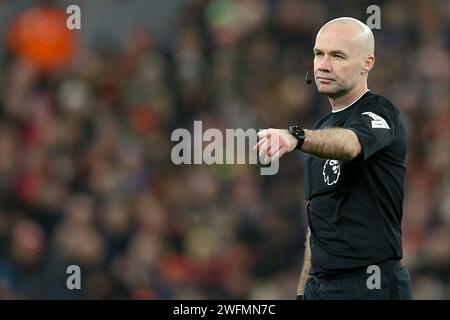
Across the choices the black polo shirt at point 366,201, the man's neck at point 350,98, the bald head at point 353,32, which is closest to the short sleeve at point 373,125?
the black polo shirt at point 366,201

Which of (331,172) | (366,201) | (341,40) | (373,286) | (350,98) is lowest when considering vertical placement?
(373,286)

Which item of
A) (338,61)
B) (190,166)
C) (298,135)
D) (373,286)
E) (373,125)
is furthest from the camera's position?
Result: (190,166)

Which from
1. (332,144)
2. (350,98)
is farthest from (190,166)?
(332,144)

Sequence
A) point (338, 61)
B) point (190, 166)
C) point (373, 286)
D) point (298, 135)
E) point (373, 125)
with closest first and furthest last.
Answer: point (298, 135), point (373, 125), point (373, 286), point (338, 61), point (190, 166)

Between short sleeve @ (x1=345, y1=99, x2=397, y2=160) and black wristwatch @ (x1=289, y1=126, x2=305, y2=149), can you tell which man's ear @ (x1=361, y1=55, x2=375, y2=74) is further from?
black wristwatch @ (x1=289, y1=126, x2=305, y2=149)

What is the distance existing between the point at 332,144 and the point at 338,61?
62 centimetres

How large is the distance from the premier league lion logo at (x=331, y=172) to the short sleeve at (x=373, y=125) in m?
0.21

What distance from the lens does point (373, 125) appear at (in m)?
3.87

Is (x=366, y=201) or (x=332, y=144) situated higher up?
(x=332, y=144)

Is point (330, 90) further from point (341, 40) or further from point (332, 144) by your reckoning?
point (332, 144)

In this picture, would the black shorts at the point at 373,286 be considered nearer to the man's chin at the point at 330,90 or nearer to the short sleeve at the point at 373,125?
the short sleeve at the point at 373,125

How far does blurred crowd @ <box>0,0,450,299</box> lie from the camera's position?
7688mm

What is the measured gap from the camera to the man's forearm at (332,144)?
360 cm
